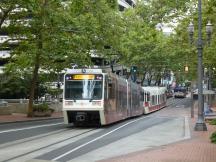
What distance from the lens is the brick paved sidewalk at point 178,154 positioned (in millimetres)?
14883

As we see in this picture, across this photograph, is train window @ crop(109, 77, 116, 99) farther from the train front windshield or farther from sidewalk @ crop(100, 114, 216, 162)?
sidewalk @ crop(100, 114, 216, 162)

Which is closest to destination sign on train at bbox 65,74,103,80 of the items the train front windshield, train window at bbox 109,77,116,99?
the train front windshield

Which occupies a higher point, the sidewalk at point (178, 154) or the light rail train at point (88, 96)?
the light rail train at point (88, 96)

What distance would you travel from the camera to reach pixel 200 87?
2742 centimetres

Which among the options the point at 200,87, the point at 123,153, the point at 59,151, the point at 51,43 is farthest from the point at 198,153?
the point at 51,43

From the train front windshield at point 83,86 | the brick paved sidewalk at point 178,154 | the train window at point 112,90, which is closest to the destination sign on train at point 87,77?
the train front windshield at point 83,86

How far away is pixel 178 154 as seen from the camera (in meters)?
16.2

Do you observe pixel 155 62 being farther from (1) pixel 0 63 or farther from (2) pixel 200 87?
(2) pixel 200 87

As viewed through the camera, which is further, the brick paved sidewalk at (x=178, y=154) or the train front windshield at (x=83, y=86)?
the train front windshield at (x=83, y=86)

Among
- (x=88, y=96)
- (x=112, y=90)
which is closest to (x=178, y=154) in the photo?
(x=88, y=96)

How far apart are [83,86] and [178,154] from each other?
1369 cm

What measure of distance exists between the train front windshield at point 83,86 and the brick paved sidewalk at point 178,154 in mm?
10097

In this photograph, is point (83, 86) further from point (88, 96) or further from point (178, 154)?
point (178, 154)

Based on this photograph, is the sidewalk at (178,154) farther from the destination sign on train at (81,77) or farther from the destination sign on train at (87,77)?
the destination sign on train at (81,77)
